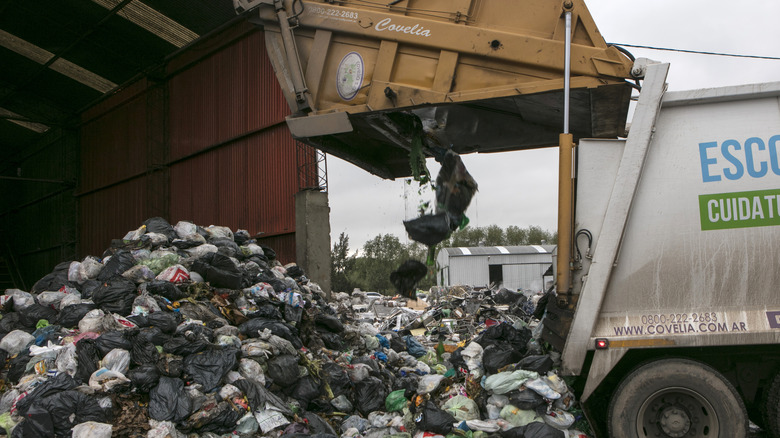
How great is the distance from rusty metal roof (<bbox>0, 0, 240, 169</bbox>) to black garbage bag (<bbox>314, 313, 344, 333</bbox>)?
9801 millimetres

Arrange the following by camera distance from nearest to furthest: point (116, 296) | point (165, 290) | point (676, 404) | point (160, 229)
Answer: point (676, 404) → point (116, 296) → point (165, 290) → point (160, 229)

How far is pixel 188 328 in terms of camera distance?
4.78m

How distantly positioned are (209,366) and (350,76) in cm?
258

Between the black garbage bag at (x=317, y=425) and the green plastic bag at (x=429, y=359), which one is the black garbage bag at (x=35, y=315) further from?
the green plastic bag at (x=429, y=359)

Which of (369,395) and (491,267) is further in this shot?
(491,267)

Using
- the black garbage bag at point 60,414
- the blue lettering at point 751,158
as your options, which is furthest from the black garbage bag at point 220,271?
the blue lettering at point 751,158

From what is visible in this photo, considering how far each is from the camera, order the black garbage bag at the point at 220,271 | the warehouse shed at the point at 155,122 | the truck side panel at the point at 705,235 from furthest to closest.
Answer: the warehouse shed at the point at 155,122
the black garbage bag at the point at 220,271
the truck side panel at the point at 705,235

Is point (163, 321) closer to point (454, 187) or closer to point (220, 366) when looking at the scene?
point (220, 366)

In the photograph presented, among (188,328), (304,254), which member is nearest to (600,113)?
(188,328)

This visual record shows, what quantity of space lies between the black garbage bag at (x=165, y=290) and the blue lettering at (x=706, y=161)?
15.2ft

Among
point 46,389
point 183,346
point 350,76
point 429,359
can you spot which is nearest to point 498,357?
point 350,76

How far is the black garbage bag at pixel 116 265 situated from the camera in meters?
5.80

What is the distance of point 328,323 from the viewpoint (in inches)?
246

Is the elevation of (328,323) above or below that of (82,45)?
below
